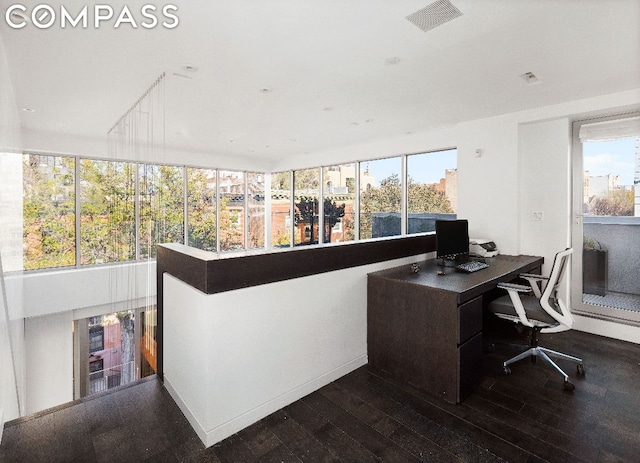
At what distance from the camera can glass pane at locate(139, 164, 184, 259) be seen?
18.0 feet

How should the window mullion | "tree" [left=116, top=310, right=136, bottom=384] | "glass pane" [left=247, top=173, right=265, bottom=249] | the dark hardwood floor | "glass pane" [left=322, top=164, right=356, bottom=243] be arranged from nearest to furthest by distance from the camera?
the dark hardwood floor
"tree" [left=116, top=310, right=136, bottom=384]
the window mullion
"glass pane" [left=322, top=164, right=356, bottom=243]
"glass pane" [left=247, top=173, right=265, bottom=249]

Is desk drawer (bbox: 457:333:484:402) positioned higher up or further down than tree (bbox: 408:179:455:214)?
further down

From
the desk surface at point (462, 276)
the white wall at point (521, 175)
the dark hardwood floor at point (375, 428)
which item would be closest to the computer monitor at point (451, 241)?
the desk surface at point (462, 276)

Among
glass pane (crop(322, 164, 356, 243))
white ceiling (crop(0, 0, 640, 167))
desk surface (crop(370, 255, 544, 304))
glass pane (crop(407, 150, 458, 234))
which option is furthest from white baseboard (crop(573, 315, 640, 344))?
glass pane (crop(322, 164, 356, 243))

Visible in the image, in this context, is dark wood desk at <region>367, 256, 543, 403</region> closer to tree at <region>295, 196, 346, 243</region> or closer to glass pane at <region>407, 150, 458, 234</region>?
glass pane at <region>407, 150, 458, 234</region>

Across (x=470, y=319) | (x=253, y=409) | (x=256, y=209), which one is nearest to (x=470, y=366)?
(x=470, y=319)

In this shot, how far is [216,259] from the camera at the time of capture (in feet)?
6.51

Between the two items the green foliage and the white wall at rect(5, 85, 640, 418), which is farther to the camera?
the green foliage

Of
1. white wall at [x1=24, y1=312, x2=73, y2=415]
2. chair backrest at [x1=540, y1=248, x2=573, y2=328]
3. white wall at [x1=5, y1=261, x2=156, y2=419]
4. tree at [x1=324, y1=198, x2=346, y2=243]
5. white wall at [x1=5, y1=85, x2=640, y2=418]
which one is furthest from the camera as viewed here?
tree at [x1=324, y1=198, x2=346, y2=243]

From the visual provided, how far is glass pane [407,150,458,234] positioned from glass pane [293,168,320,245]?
2.50m

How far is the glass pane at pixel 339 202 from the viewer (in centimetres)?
678

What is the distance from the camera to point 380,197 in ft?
20.5

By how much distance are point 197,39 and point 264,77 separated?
795 millimetres

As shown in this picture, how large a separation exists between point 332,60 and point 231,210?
5.73 metres
